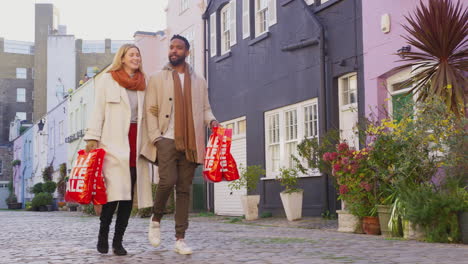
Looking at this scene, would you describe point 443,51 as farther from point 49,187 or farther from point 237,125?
point 49,187

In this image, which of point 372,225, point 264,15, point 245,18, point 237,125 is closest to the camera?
point 372,225

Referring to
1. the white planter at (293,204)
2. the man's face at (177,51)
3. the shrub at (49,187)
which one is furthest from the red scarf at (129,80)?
the shrub at (49,187)

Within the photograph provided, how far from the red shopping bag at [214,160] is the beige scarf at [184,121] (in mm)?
150

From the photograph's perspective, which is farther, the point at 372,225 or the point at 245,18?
the point at 245,18

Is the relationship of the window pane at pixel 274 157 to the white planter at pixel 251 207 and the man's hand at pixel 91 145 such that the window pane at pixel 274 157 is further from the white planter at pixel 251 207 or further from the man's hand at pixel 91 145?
the man's hand at pixel 91 145

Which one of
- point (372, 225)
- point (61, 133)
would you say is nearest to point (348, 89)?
point (372, 225)

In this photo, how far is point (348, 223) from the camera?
10703 mm

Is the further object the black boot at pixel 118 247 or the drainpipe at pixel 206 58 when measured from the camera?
the drainpipe at pixel 206 58

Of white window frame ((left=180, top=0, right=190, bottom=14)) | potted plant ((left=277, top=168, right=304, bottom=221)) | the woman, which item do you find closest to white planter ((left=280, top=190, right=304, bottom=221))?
potted plant ((left=277, top=168, right=304, bottom=221))

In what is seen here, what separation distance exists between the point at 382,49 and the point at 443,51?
2.35 metres

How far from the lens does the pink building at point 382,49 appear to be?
1187 centimetres

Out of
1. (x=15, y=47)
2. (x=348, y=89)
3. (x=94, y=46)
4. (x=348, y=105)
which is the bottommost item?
(x=348, y=105)

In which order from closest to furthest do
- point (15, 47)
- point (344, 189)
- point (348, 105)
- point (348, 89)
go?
point (344, 189) < point (348, 105) < point (348, 89) < point (15, 47)

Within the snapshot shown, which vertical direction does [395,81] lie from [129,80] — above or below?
above
